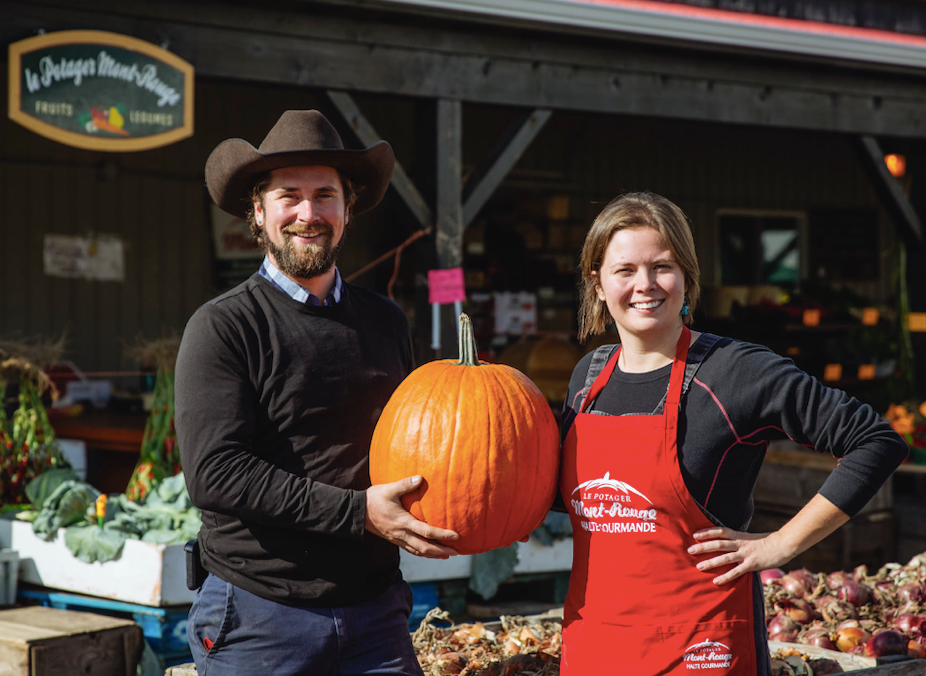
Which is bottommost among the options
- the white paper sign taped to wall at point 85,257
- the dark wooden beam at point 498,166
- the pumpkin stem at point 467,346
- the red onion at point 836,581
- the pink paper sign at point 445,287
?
the red onion at point 836,581

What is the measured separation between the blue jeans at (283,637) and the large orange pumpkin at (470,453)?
0.28 meters

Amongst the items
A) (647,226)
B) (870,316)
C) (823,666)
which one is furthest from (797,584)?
(870,316)

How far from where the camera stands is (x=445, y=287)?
16.9ft

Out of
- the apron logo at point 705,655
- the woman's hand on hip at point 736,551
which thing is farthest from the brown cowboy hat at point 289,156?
the apron logo at point 705,655

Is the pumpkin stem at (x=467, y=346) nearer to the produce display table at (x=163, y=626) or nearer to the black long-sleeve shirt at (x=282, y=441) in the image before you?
the black long-sleeve shirt at (x=282, y=441)

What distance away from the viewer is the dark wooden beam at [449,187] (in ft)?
17.4

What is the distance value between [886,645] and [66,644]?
8.82ft

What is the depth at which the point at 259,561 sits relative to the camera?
1.98 metres

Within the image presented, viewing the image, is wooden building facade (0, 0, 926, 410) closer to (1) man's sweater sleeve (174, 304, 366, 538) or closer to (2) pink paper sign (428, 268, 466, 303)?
(2) pink paper sign (428, 268, 466, 303)

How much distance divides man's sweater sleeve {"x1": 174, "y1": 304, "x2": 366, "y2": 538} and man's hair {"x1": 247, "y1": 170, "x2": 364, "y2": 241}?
0.39 meters

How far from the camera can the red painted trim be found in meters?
5.85

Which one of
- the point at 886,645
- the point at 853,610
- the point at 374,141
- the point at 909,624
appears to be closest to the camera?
the point at 886,645

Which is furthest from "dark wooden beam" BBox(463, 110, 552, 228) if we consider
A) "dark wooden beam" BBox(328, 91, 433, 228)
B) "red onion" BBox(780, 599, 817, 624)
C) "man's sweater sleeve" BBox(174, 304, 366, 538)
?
"man's sweater sleeve" BBox(174, 304, 366, 538)

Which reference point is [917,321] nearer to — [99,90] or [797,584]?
[797,584]
